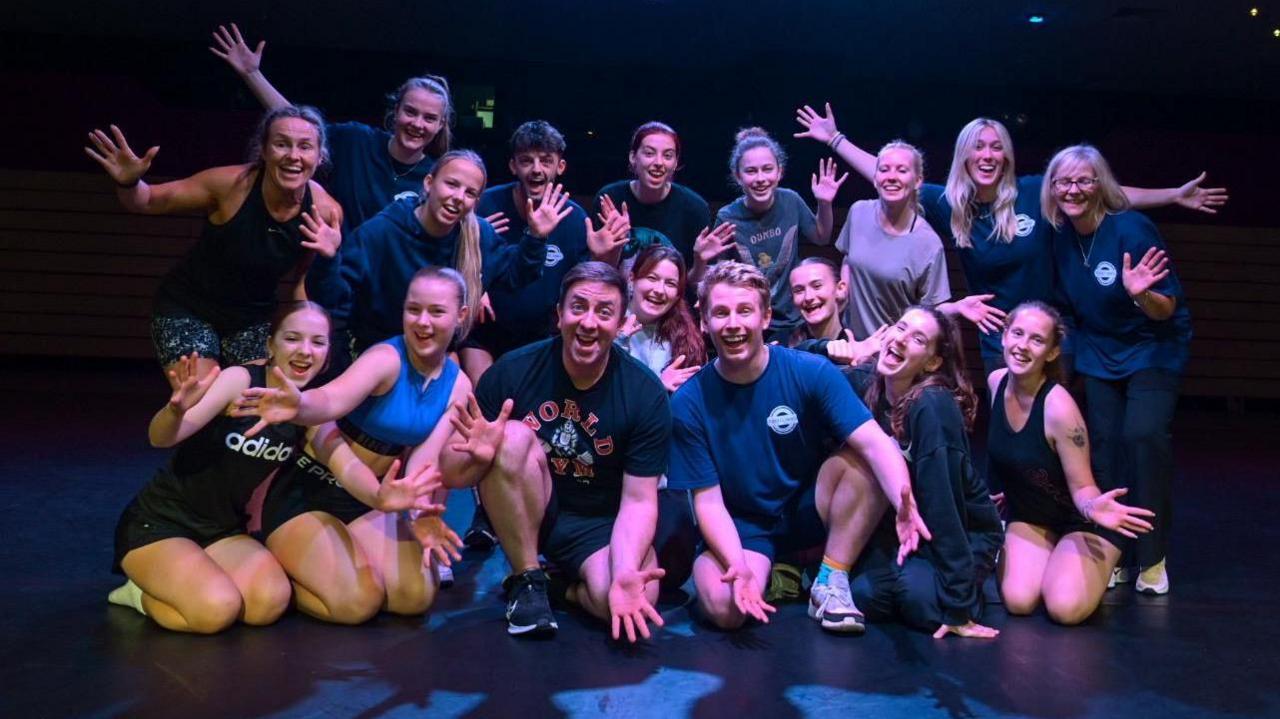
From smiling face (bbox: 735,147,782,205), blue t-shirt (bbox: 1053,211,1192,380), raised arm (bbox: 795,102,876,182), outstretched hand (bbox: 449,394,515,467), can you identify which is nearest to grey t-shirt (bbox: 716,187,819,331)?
smiling face (bbox: 735,147,782,205)

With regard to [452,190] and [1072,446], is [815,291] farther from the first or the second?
[452,190]

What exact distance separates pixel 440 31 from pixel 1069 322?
5.59 m

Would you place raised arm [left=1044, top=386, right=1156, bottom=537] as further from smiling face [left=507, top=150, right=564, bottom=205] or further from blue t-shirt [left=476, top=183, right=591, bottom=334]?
smiling face [left=507, top=150, right=564, bottom=205]

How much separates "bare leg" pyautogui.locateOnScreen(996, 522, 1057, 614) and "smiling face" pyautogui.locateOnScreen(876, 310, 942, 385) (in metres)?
0.63

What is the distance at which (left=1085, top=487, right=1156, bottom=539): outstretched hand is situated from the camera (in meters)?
3.04

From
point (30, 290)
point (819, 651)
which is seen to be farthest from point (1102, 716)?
point (30, 290)

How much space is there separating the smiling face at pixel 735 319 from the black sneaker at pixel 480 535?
1222 mm

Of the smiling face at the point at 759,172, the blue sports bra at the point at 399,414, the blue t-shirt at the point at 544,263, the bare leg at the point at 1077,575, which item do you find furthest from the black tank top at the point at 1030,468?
the blue sports bra at the point at 399,414

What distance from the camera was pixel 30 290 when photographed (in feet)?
27.5

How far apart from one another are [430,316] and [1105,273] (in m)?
2.36

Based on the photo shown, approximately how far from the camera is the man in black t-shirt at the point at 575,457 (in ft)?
9.61

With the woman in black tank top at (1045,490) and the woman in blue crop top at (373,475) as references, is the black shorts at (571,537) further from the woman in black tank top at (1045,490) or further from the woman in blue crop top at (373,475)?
the woman in black tank top at (1045,490)

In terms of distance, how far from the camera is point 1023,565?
10.8ft

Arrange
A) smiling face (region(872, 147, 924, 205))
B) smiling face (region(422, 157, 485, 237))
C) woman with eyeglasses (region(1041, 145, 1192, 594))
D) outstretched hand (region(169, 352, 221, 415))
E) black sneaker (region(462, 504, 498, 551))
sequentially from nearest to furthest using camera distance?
1. outstretched hand (region(169, 352, 221, 415))
2. smiling face (region(422, 157, 485, 237))
3. woman with eyeglasses (region(1041, 145, 1192, 594))
4. black sneaker (region(462, 504, 498, 551))
5. smiling face (region(872, 147, 924, 205))
